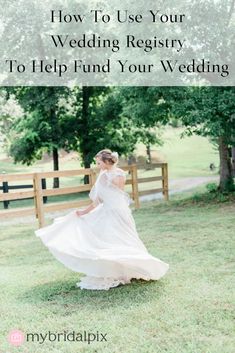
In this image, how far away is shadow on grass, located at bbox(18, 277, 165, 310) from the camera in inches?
250

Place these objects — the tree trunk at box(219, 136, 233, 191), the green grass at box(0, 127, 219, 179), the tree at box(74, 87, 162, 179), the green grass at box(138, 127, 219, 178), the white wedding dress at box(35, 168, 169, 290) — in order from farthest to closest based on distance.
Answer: the green grass at box(138, 127, 219, 178), the green grass at box(0, 127, 219, 179), the tree at box(74, 87, 162, 179), the tree trunk at box(219, 136, 233, 191), the white wedding dress at box(35, 168, 169, 290)

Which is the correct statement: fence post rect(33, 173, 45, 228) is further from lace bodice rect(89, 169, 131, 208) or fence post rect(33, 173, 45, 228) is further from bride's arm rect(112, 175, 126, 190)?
bride's arm rect(112, 175, 126, 190)

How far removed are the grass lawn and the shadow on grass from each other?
0.04 ft

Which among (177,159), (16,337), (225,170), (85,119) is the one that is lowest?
(16,337)

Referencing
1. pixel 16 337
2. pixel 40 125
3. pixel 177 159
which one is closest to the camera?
pixel 16 337

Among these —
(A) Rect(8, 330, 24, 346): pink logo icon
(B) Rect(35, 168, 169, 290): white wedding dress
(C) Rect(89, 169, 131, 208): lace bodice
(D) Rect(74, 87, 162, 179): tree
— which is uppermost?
(D) Rect(74, 87, 162, 179): tree

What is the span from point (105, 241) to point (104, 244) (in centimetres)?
7

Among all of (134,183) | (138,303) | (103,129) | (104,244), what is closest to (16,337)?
(138,303)

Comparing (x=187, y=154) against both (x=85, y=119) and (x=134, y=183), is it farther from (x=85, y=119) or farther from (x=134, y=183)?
(x=134, y=183)

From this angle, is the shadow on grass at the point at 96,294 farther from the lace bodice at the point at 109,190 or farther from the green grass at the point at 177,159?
the green grass at the point at 177,159

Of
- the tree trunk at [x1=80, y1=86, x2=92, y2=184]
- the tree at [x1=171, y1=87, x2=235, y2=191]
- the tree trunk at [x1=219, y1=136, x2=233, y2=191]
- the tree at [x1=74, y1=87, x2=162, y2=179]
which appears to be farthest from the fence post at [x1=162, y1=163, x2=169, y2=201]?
the tree trunk at [x1=80, y1=86, x2=92, y2=184]

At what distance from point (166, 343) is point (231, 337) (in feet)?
2.14

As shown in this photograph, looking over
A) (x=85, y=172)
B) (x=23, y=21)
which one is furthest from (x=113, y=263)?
(x=23, y=21)

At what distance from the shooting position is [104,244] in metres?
6.87
